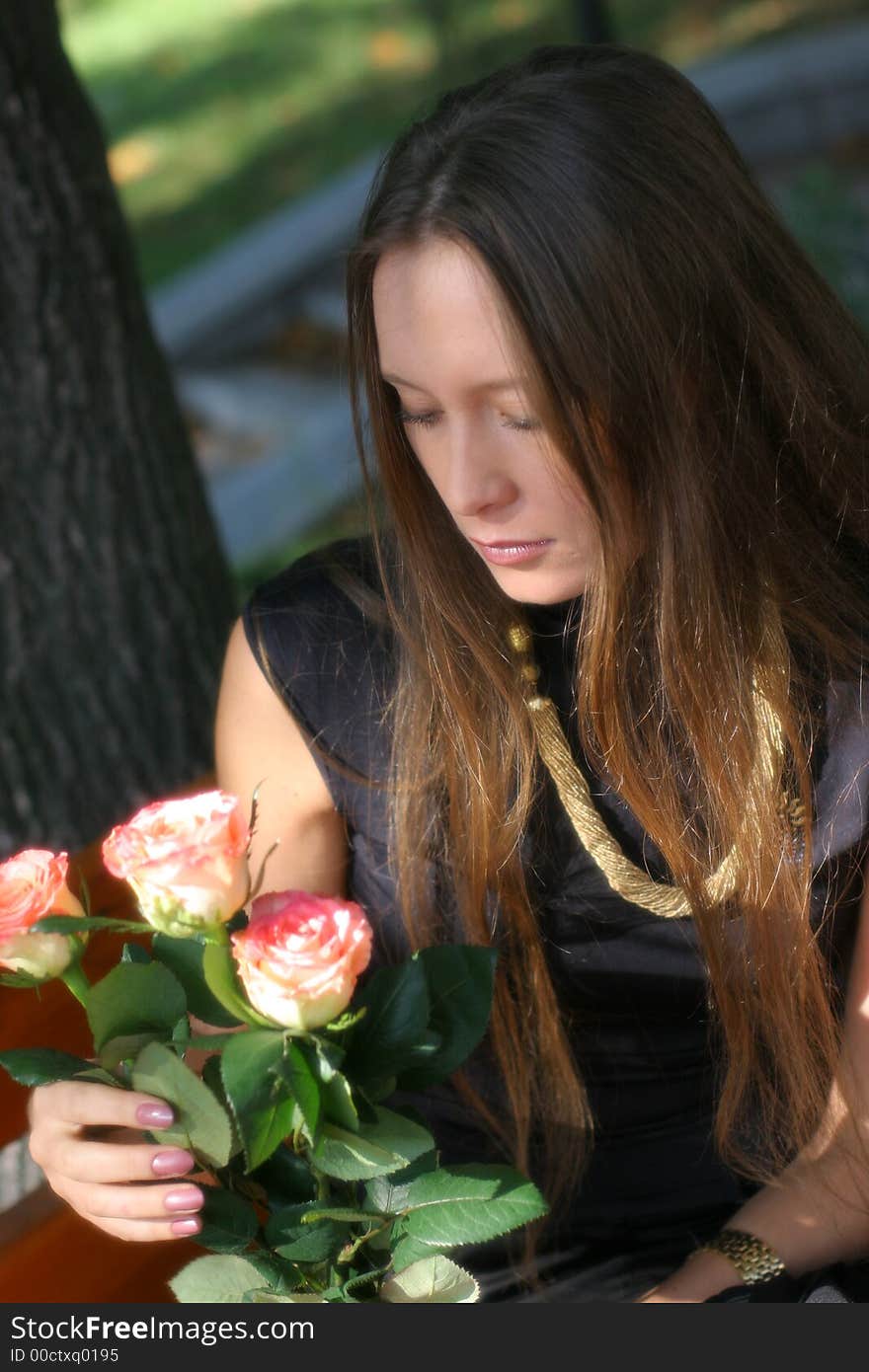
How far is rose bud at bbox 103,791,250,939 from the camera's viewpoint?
114cm

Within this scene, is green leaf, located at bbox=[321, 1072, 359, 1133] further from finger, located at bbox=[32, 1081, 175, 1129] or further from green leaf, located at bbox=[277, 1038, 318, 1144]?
finger, located at bbox=[32, 1081, 175, 1129]

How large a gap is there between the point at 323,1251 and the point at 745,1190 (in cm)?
81

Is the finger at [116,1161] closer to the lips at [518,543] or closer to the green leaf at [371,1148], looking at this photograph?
the green leaf at [371,1148]

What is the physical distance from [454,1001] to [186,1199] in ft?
0.92

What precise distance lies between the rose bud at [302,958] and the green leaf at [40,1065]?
0.25m

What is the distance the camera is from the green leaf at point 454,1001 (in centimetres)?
134

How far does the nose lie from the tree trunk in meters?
1.08

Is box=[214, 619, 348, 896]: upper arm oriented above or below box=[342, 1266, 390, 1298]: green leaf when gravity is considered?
above

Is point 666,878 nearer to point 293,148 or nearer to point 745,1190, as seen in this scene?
point 745,1190

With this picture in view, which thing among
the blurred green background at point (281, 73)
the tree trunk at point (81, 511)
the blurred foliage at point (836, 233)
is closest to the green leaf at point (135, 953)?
the tree trunk at point (81, 511)

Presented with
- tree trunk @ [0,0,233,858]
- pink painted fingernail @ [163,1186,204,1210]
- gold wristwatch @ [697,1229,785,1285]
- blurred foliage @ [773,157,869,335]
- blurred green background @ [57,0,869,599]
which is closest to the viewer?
pink painted fingernail @ [163,1186,204,1210]

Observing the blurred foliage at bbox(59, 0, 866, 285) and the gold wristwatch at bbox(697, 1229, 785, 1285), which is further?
the blurred foliage at bbox(59, 0, 866, 285)

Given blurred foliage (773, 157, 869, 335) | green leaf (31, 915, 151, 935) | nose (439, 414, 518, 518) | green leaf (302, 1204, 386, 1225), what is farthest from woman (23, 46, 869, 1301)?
blurred foliage (773, 157, 869, 335)

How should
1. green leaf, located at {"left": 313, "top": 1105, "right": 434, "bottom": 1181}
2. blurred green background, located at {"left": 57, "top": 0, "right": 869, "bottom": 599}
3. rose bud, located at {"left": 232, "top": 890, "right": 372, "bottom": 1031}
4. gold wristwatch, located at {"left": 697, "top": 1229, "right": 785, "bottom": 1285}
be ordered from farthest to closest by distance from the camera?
blurred green background, located at {"left": 57, "top": 0, "right": 869, "bottom": 599} < gold wristwatch, located at {"left": 697, "top": 1229, "right": 785, "bottom": 1285} < green leaf, located at {"left": 313, "top": 1105, "right": 434, "bottom": 1181} < rose bud, located at {"left": 232, "top": 890, "right": 372, "bottom": 1031}
